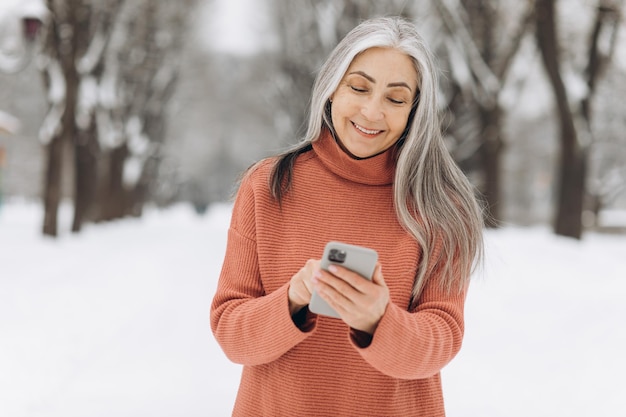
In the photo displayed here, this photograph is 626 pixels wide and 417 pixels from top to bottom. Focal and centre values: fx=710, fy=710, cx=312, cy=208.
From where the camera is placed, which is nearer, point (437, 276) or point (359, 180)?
point (437, 276)

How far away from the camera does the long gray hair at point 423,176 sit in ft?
6.63

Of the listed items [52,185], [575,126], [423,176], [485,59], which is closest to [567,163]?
[575,126]

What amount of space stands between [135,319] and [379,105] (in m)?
6.64

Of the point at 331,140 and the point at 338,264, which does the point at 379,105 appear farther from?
the point at 338,264

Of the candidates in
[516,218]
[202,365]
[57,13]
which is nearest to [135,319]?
[202,365]

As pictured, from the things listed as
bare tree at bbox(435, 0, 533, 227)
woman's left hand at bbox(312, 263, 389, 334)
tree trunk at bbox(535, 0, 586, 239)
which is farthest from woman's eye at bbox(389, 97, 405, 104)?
bare tree at bbox(435, 0, 533, 227)

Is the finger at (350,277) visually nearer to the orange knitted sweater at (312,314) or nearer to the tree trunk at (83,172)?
the orange knitted sweater at (312,314)

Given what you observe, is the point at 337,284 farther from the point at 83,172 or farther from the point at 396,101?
the point at 83,172

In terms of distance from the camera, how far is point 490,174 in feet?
55.8

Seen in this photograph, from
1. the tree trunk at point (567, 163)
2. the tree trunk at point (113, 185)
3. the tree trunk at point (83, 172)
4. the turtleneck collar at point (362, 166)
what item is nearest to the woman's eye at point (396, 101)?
the turtleneck collar at point (362, 166)

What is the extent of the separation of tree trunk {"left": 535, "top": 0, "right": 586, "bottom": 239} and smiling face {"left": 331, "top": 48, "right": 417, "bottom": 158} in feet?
41.4

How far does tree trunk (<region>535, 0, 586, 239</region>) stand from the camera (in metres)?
13.8

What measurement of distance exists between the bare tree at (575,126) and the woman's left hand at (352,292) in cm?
1324

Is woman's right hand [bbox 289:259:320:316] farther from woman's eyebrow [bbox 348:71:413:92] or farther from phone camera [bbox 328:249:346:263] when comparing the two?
woman's eyebrow [bbox 348:71:413:92]
